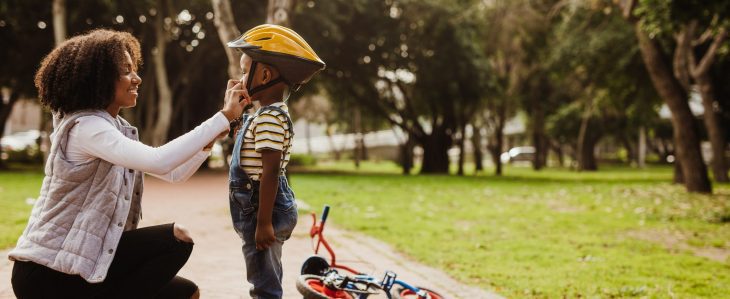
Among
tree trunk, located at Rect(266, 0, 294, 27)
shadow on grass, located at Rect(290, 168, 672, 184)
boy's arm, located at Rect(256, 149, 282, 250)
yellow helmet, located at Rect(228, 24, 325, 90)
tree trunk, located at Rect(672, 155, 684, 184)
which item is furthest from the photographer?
shadow on grass, located at Rect(290, 168, 672, 184)

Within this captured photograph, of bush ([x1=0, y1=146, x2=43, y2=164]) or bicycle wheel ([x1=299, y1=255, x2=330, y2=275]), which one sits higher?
bush ([x1=0, y1=146, x2=43, y2=164])

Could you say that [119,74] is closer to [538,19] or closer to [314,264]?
[314,264]

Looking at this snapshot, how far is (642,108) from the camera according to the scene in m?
25.7

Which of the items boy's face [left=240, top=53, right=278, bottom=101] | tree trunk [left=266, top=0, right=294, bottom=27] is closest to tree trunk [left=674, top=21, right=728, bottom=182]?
tree trunk [left=266, top=0, right=294, bottom=27]

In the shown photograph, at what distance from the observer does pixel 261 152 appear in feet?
9.39

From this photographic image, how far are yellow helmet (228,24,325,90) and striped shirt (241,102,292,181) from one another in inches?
6.6

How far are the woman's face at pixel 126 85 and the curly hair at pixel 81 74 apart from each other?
0.8 inches

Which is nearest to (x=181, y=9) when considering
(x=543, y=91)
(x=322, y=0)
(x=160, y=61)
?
(x=160, y=61)

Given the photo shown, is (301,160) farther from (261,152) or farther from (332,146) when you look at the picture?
(261,152)

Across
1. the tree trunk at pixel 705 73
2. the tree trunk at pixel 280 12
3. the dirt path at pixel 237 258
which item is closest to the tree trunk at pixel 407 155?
the tree trunk at pixel 705 73

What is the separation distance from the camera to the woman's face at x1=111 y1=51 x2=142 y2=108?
101 inches

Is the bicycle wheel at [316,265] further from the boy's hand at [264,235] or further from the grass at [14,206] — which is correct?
the grass at [14,206]

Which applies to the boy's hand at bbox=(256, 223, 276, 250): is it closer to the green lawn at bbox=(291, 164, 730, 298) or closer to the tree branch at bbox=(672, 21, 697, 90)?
the green lawn at bbox=(291, 164, 730, 298)

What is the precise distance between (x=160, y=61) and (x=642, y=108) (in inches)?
738
